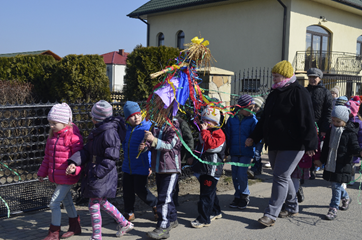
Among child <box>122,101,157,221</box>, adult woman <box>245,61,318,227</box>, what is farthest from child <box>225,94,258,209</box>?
child <box>122,101,157,221</box>

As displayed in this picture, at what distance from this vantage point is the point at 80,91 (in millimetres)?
7961

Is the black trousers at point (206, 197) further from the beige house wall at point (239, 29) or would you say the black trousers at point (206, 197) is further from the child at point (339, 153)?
the beige house wall at point (239, 29)

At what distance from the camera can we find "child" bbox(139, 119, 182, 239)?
360cm

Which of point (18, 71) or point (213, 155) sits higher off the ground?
point (18, 71)

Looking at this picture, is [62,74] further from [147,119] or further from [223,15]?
[223,15]

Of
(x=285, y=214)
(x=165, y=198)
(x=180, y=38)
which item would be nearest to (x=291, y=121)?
(x=285, y=214)

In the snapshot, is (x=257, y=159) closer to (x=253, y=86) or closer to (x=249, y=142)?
(x=249, y=142)

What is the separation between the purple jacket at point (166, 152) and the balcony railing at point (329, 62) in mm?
13343

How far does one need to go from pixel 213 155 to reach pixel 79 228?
1.74 m

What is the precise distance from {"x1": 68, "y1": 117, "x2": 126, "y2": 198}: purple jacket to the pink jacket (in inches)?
3.8

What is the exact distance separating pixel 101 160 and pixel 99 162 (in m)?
0.03

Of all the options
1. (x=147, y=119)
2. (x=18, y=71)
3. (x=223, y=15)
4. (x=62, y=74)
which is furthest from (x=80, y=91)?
(x=223, y=15)

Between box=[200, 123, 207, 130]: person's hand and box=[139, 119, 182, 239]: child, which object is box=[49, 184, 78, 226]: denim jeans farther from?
box=[200, 123, 207, 130]: person's hand

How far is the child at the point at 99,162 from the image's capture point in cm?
338
